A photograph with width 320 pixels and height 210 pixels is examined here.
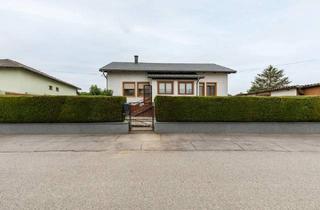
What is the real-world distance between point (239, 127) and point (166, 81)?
9.43m

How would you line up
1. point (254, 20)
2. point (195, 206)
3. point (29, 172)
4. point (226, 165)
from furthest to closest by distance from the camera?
point (254, 20) < point (226, 165) < point (29, 172) < point (195, 206)

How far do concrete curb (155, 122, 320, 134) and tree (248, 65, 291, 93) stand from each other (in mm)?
49483

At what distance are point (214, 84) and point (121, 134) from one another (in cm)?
1249

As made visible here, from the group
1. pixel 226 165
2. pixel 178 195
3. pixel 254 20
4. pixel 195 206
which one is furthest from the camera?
pixel 254 20

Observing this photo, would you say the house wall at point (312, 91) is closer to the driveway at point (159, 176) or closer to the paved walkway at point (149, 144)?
the paved walkway at point (149, 144)

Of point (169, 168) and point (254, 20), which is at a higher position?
point (254, 20)

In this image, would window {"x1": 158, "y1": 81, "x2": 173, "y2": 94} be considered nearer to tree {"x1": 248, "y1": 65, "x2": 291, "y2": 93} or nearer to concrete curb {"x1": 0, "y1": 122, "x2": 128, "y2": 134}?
concrete curb {"x1": 0, "y1": 122, "x2": 128, "y2": 134}

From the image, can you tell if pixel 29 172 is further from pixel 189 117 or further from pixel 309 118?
pixel 309 118

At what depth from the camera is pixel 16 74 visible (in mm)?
16812

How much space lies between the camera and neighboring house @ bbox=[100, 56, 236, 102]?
62.7 ft

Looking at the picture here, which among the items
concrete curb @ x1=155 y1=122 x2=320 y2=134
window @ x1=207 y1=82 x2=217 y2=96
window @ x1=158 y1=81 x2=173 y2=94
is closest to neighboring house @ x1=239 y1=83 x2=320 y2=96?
window @ x1=207 y1=82 x2=217 y2=96

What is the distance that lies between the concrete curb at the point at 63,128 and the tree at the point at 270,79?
54074mm

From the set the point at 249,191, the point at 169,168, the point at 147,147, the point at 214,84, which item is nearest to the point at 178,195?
the point at 249,191

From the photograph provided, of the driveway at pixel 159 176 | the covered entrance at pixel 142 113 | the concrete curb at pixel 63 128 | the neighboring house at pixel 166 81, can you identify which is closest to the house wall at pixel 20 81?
the neighboring house at pixel 166 81
